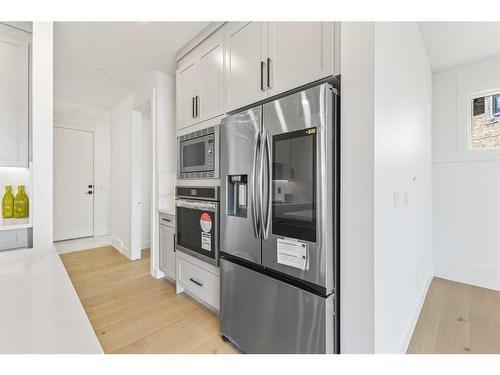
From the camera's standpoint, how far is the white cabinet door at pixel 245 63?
5.35 ft

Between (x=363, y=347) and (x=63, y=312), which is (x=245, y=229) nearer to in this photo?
(x=363, y=347)

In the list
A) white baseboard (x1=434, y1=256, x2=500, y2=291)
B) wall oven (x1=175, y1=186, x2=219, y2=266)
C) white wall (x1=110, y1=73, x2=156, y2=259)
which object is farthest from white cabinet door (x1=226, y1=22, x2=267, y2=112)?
white baseboard (x1=434, y1=256, x2=500, y2=291)

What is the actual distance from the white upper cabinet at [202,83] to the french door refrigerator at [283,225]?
49 cm

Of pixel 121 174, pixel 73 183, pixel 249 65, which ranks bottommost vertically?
pixel 73 183

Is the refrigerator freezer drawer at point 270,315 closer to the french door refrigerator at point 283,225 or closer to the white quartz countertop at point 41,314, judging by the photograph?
the french door refrigerator at point 283,225

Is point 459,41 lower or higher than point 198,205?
higher

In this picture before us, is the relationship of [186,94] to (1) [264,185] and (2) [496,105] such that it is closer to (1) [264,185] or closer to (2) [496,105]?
(1) [264,185]

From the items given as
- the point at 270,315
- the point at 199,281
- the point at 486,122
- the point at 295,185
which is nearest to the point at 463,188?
the point at 486,122

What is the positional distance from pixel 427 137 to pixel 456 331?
1.80m

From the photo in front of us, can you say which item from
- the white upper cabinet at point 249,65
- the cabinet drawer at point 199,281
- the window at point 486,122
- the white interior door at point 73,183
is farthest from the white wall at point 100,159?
the window at point 486,122

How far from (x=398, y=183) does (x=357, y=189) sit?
1.76ft

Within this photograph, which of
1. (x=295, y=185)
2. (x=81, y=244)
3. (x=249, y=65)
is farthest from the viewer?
(x=81, y=244)

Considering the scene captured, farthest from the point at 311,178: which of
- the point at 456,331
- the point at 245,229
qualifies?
the point at 456,331

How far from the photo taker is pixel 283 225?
1.37 metres
